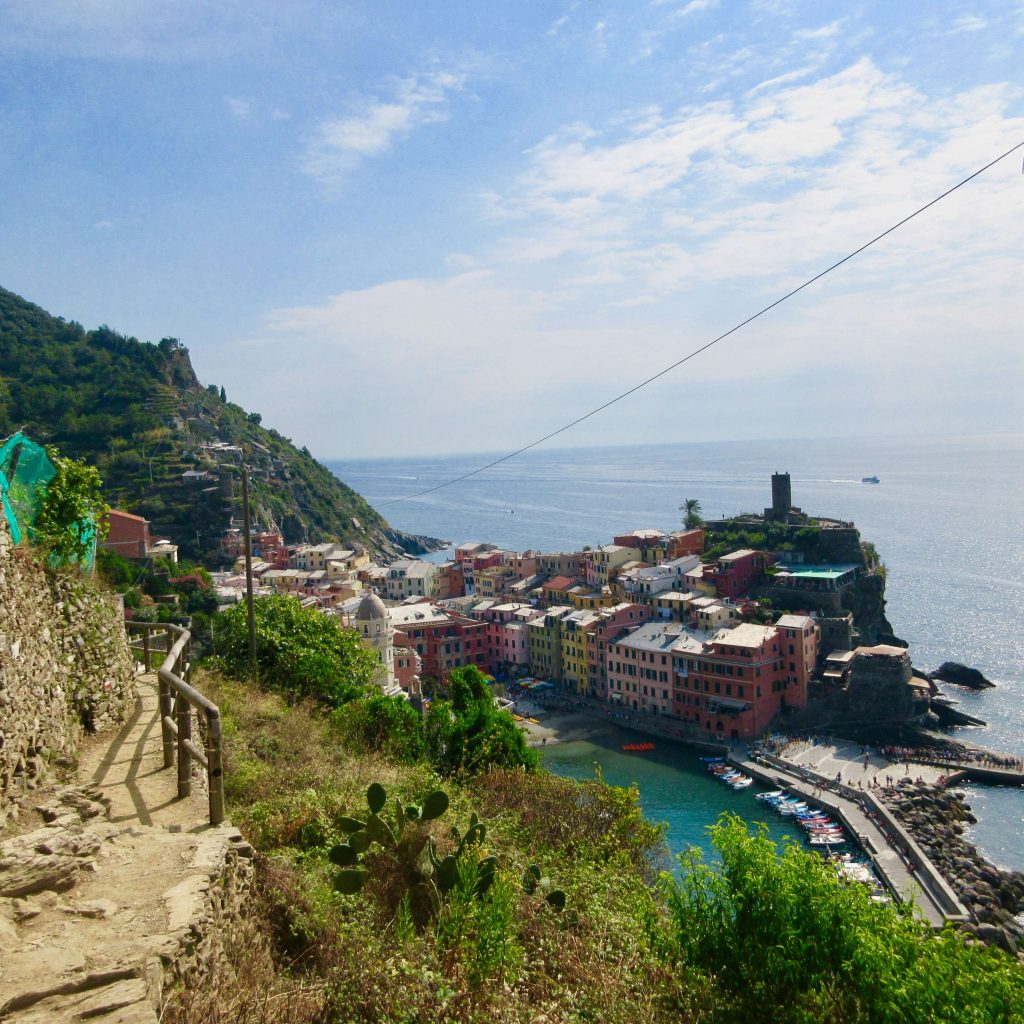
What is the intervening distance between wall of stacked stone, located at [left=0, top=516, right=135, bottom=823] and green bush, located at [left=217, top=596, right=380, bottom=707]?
6.53m

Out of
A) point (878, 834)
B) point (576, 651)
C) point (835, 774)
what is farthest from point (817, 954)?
point (576, 651)

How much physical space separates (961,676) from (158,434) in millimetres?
58118

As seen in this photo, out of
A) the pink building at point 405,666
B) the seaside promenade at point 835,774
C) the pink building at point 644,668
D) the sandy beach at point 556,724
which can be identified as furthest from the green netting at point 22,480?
the pink building at point 644,668

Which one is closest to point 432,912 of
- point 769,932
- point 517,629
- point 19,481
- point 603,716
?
point 769,932

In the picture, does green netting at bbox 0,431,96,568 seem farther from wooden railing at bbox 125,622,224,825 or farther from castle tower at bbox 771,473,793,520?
castle tower at bbox 771,473,793,520

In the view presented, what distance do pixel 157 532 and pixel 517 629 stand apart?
27.8 metres

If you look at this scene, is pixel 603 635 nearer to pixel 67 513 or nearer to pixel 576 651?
pixel 576 651

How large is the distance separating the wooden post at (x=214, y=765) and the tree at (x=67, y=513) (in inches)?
112

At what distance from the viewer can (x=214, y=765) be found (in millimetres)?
4766

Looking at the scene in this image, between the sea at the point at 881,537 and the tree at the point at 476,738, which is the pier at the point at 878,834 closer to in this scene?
the sea at the point at 881,537

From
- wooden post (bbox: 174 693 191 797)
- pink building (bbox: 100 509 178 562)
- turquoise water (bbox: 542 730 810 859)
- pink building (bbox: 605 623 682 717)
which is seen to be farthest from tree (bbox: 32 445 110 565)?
pink building (bbox: 605 623 682 717)

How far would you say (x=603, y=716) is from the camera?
39188 mm

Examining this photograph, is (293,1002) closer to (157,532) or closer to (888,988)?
(888,988)

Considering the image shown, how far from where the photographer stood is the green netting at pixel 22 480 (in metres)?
6.29
